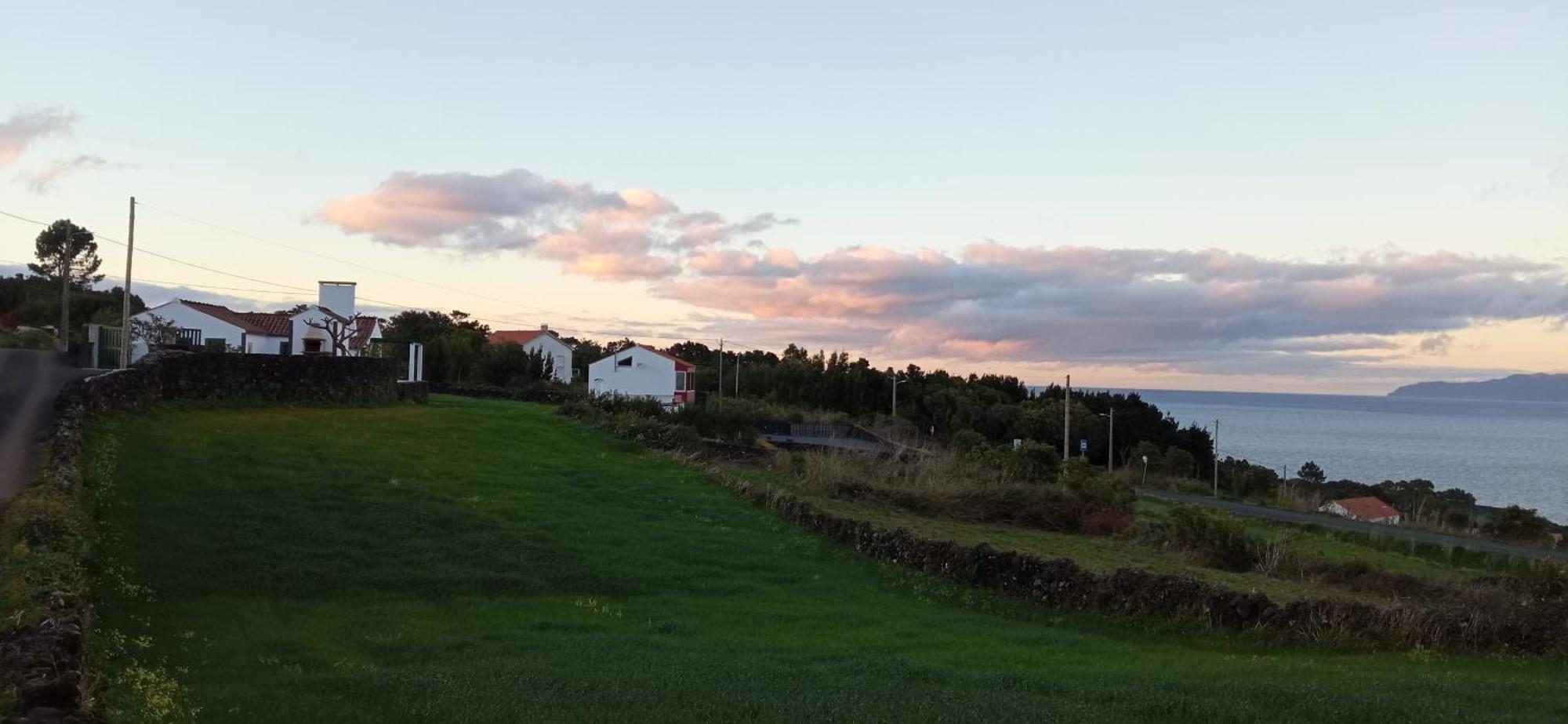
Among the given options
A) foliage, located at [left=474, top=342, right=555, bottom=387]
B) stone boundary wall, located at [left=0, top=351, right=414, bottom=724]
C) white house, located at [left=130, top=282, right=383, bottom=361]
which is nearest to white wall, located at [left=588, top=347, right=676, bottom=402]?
foliage, located at [left=474, top=342, right=555, bottom=387]

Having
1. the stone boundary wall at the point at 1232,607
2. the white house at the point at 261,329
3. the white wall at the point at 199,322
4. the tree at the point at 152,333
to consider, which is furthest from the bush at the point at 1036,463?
the white wall at the point at 199,322

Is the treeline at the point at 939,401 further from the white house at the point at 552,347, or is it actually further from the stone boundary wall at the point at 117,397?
the stone boundary wall at the point at 117,397

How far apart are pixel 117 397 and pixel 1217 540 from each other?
894 inches

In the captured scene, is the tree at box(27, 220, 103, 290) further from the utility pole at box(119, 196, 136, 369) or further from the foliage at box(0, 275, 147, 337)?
the utility pole at box(119, 196, 136, 369)

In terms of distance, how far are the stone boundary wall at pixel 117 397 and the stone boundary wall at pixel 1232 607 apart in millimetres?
11179

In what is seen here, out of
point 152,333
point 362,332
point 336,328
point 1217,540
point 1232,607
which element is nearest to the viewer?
point 1232,607

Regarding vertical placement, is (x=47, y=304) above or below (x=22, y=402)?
above

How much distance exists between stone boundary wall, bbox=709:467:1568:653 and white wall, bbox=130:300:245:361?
38690mm

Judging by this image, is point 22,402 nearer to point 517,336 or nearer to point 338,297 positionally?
point 338,297

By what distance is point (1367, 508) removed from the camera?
4359 cm

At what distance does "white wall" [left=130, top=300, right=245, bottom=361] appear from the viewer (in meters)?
45.9

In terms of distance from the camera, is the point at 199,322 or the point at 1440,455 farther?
the point at 1440,455

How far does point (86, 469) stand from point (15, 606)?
8.89m

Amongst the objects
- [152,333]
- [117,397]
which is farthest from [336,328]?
[117,397]
